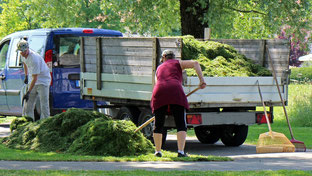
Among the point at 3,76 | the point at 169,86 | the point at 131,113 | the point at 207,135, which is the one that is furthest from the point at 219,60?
the point at 3,76

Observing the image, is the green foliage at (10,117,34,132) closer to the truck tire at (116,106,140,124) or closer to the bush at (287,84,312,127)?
the truck tire at (116,106,140,124)

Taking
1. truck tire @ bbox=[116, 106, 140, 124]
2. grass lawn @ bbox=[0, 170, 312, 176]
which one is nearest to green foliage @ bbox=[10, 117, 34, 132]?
truck tire @ bbox=[116, 106, 140, 124]

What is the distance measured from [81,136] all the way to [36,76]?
273 cm

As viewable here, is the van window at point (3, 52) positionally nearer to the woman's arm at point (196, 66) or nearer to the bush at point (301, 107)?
the woman's arm at point (196, 66)

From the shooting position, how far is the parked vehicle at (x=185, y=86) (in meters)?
11.4

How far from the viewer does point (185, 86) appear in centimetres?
1100

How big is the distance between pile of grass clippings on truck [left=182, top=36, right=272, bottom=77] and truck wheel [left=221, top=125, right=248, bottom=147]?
111 centimetres

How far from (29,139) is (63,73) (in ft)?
9.04

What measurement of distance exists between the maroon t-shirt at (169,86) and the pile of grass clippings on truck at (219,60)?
1.30m

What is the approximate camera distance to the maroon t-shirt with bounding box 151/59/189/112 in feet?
32.8

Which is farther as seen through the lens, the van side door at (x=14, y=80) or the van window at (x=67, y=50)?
the van side door at (x=14, y=80)

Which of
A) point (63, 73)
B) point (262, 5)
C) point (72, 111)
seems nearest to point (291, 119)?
point (262, 5)

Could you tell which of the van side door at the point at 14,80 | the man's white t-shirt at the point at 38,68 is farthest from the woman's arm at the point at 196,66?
the van side door at the point at 14,80

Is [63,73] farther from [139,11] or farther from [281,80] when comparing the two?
[139,11]
